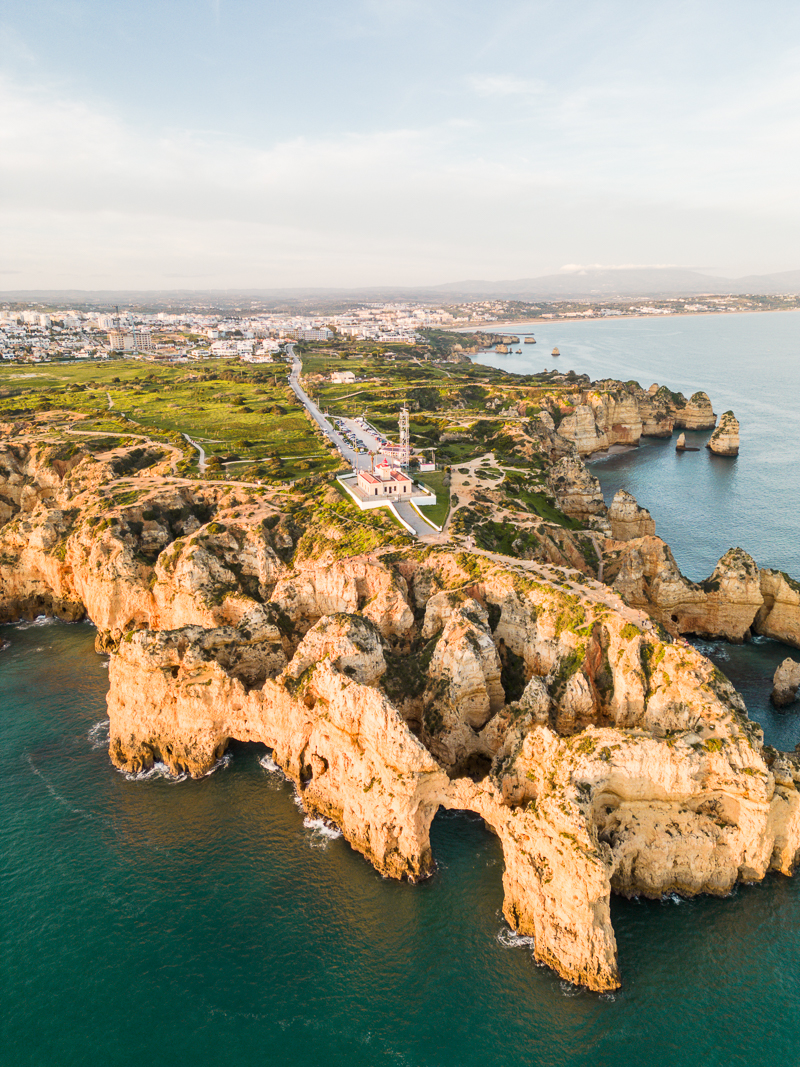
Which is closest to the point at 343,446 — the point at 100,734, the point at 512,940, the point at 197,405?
the point at 197,405

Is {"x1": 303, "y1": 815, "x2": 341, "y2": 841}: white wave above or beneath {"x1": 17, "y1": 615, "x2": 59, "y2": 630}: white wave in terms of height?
beneath

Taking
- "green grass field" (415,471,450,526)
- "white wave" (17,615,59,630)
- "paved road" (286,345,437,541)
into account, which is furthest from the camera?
"white wave" (17,615,59,630)

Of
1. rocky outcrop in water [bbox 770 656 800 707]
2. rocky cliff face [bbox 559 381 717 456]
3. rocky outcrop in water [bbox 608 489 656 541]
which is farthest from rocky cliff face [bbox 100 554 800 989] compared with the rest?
rocky cliff face [bbox 559 381 717 456]

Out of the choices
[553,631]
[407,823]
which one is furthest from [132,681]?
[553,631]

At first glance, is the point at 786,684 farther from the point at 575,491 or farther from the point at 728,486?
the point at 728,486

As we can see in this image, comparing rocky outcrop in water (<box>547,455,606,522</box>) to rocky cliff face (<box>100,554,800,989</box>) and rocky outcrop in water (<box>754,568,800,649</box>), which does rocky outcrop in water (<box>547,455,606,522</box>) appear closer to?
rocky outcrop in water (<box>754,568,800,649</box>)
